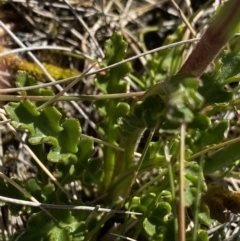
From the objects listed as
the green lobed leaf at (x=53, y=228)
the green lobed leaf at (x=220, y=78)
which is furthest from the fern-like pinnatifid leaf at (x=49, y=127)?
the green lobed leaf at (x=220, y=78)

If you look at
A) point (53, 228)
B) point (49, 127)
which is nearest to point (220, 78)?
point (49, 127)

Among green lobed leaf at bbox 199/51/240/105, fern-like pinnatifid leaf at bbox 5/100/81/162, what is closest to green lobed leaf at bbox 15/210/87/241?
fern-like pinnatifid leaf at bbox 5/100/81/162

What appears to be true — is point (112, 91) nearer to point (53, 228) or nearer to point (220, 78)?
point (220, 78)

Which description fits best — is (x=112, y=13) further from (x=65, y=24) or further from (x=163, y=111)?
(x=163, y=111)

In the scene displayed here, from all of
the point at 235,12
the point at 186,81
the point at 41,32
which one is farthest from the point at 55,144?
the point at 41,32

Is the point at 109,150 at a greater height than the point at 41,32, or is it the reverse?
the point at 41,32

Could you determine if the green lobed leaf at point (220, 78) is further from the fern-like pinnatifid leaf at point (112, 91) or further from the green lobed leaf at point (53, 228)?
the green lobed leaf at point (53, 228)

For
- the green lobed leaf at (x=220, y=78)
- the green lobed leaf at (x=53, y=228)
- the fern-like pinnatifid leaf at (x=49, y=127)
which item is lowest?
the green lobed leaf at (x=53, y=228)

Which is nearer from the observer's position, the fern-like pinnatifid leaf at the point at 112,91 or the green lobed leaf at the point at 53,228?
the green lobed leaf at the point at 53,228

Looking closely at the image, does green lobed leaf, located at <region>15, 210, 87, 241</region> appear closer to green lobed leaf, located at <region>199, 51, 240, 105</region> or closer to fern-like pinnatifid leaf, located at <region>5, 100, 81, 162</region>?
fern-like pinnatifid leaf, located at <region>5, 100, 81, 162</region>
